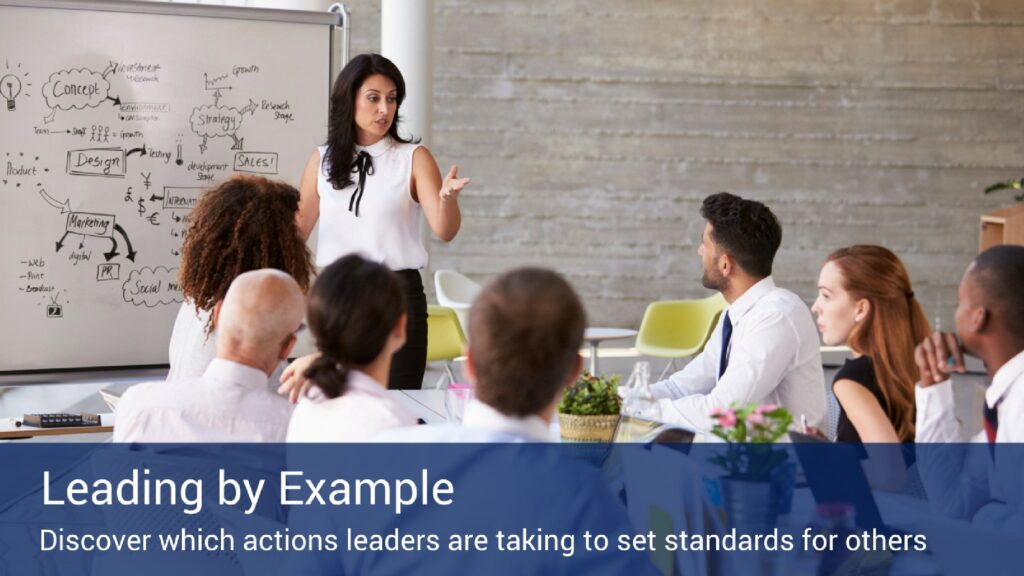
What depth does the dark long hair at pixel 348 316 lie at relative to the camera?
1914mm

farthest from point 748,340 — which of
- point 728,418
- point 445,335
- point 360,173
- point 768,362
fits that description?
point 445,335

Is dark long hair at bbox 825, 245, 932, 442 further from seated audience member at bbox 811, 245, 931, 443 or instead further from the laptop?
the laptop

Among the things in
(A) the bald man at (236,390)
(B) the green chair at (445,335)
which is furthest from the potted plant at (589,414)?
(B) the green chair at (445,335)

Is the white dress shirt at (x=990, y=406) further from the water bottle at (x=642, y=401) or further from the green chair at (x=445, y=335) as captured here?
the green chair at (x=445, y=335)

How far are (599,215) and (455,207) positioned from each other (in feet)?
21.2

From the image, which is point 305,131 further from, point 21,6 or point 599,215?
point 599,215

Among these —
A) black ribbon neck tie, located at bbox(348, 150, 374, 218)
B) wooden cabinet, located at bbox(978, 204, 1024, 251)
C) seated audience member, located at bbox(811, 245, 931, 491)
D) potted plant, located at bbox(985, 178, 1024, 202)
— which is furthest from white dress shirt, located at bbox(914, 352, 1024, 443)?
potted plant, located at bbox(985, 178, 1024, 202)

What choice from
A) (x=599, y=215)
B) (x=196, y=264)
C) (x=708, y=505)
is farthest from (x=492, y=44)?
(x=708, y=505)

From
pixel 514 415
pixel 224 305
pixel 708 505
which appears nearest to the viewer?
pixel 514 415

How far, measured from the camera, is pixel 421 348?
4012mm

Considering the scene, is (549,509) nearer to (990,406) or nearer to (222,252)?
(990,406)

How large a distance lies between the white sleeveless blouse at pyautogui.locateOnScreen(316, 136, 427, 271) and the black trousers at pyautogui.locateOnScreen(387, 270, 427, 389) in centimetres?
6

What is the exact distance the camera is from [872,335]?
2498mm

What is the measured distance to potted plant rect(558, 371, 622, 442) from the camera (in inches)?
Answer: 101
